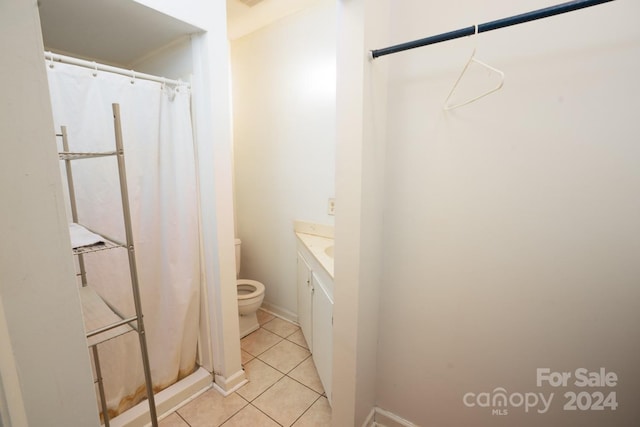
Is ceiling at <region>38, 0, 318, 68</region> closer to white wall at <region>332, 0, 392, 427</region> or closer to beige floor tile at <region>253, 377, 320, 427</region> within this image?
white wall at <region>332, 0, 392, 427</region>

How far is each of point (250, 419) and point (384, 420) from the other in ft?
2.45

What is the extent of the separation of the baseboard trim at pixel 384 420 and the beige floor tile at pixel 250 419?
20.3 inches

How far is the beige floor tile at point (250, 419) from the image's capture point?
153cm

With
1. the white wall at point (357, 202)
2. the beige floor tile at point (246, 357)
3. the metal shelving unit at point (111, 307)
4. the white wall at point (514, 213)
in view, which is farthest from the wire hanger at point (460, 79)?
the beige floor tile at point (246, 357)

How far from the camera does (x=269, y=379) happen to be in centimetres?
186

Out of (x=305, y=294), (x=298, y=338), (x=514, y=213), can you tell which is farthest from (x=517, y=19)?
(x=298, y=338)

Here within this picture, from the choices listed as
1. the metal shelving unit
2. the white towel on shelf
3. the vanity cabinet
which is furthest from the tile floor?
the white towel on shelf

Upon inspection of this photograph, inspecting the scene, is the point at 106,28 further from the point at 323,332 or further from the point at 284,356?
the point at 284,356

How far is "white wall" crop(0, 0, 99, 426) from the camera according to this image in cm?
39

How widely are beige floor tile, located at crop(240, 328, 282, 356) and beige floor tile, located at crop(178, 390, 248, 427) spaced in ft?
1.40

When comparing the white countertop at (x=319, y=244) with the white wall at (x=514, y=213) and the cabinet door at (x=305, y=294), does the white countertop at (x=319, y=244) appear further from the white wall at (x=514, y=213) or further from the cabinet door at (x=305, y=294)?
the white wall at (x=514, y=213)

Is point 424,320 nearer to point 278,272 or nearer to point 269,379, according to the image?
point 269,379

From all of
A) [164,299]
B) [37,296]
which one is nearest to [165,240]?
[164,299]

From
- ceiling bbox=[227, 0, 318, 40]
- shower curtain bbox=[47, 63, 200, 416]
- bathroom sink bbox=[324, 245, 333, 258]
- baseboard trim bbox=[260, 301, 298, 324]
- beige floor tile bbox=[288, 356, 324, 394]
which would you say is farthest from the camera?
baseboard trim bbox=[260, 301, 298, 324]
